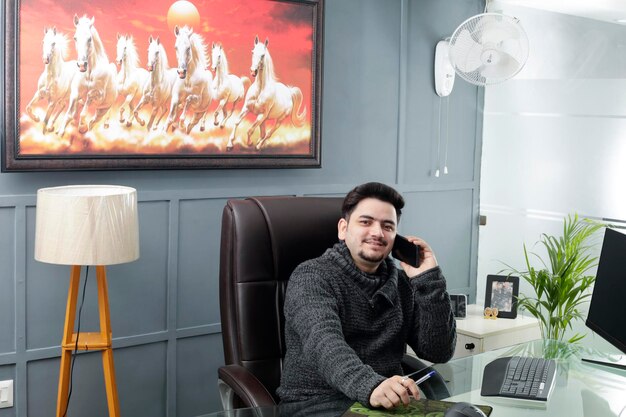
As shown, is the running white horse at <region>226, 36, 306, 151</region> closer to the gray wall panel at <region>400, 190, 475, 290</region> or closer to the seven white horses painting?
the seven white horses painting

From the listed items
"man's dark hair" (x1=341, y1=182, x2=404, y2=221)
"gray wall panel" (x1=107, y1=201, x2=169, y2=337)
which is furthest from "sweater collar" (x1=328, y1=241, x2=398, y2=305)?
"gray wall panel" (x1=107, y1=201, x2=169, y2=337)

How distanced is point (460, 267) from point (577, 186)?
0.82 metres

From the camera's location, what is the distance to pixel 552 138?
4121mm

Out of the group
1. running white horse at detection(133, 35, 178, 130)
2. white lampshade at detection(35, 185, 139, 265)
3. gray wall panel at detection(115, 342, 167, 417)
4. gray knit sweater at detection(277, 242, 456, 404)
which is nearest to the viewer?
gray knit sweater at detection(277, 242, 456, 404)

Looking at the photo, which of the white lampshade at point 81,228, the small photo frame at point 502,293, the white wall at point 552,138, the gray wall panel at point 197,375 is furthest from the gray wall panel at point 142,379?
the white wall at point 552,138

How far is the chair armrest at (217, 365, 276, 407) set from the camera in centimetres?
220

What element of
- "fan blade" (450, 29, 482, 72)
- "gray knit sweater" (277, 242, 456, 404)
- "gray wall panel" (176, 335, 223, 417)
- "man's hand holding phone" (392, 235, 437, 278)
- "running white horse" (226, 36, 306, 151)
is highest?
"fan blade" (450, 29, 482, 72)

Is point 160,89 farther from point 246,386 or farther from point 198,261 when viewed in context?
point 246,386

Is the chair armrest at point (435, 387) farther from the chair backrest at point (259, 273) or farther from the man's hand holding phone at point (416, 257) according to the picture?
the chair backrest at point (259, 273)

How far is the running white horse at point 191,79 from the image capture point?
3271 mm

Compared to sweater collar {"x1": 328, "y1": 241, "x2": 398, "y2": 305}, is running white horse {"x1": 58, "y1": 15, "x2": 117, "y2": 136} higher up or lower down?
higher up

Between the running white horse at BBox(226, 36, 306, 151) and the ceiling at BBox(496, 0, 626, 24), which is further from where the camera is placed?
the ceiling at BBox(496, 0, 626, 24)

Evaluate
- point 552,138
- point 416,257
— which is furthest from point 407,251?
point 552,138

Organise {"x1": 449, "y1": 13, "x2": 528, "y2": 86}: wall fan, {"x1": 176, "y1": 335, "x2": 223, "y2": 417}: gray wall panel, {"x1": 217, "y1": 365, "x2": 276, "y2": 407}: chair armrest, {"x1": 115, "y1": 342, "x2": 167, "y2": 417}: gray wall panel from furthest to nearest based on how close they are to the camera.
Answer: {"x1": 449, "y1": 13, "x2": 528, "y2": 86}: wall fan → {"x1": 176, "y1": 335, "x2": 223, "y2": 417}: gray wall panel → {"x1": 115, "y1": 342, "x2": 167, "y2": 417}: gray wall panel → {"x1": 217, "y1": 365, "x2": 276, "y2": 407}: chair armrest
